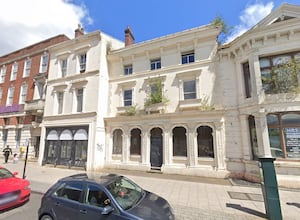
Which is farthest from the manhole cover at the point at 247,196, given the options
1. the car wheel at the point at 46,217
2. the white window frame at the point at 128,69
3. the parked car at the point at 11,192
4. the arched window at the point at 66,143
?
the arched window at the point at 66,143

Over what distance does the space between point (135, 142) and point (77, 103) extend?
702 cm

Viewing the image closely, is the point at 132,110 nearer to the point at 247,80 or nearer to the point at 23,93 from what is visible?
the point at 247,80

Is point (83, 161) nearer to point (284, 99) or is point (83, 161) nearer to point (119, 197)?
point (119, 197)

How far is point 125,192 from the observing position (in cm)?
432

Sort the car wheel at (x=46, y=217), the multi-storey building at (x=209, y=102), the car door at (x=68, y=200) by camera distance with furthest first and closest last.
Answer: the multi-storey building at (x=209, y=102) → the car wheel at (x=46, y=217) → the car door at (x=68, y=200)

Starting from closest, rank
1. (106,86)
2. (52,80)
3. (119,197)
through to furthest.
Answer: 1. (119,197)
2. (106,86)
3. (52,80)

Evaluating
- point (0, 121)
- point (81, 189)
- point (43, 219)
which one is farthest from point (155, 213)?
point (0, 121)

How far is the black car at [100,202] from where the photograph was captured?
12.0ft

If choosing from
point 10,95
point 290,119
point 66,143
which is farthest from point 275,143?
point 10,95

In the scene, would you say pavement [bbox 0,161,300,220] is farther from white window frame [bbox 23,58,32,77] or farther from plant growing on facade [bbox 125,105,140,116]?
white window frame [bbox 23,58,32,77]

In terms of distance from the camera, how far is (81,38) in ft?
53.8

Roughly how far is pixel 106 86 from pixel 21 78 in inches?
532

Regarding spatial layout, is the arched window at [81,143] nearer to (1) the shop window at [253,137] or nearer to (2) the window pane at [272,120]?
(1) the shop window at [253,137]

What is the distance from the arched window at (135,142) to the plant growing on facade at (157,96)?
2584mm
